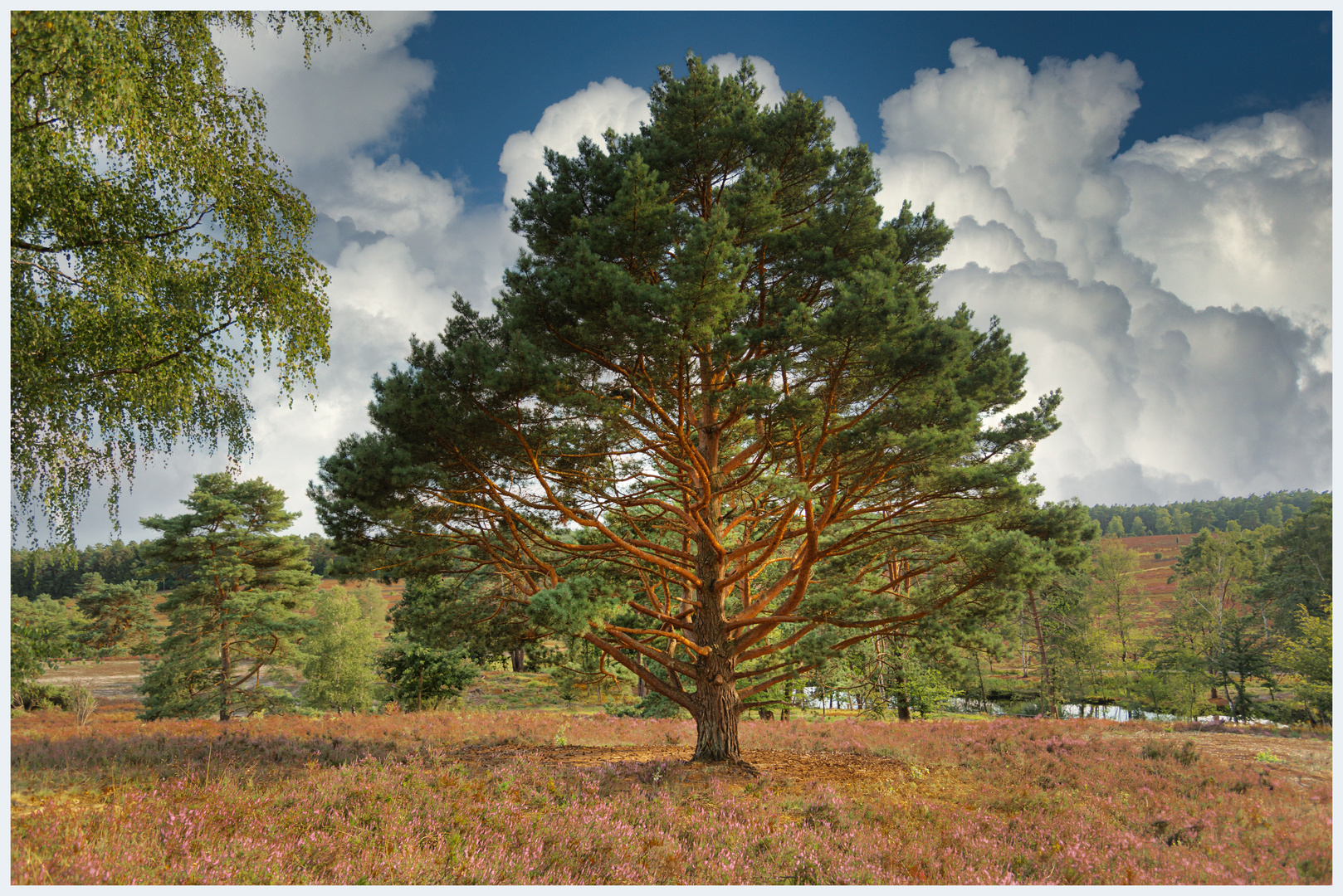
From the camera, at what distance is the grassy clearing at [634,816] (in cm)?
450

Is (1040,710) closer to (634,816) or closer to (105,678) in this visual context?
(634,816)

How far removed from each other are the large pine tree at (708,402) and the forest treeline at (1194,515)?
82801mm

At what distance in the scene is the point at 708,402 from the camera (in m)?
8.70

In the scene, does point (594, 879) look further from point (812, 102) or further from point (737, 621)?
point (812, 102)

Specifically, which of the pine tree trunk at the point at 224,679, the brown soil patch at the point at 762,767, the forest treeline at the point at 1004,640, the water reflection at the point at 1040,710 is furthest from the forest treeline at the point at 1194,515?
the pine tree trunk at the point at 224,679

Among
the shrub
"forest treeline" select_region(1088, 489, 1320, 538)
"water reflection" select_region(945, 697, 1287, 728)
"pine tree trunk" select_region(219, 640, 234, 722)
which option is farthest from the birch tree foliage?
"forest treeline" select_region(1088, 489, 1320, 538)

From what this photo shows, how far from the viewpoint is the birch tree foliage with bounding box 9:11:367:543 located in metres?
4.86

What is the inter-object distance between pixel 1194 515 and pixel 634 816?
154 metres

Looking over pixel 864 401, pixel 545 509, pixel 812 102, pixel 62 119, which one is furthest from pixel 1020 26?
pixel 62 119

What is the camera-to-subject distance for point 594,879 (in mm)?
4688

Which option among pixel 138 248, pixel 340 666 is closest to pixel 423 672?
pixel 340 666

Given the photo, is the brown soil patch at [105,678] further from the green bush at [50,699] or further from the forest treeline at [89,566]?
the forest treeline at [89,566]

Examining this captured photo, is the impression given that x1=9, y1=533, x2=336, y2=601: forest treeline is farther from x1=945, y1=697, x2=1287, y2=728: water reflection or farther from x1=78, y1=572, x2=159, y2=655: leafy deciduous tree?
x1=945, y1=697, x2=1287, y2=728: water reflection

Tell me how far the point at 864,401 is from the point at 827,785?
18.5 ft
